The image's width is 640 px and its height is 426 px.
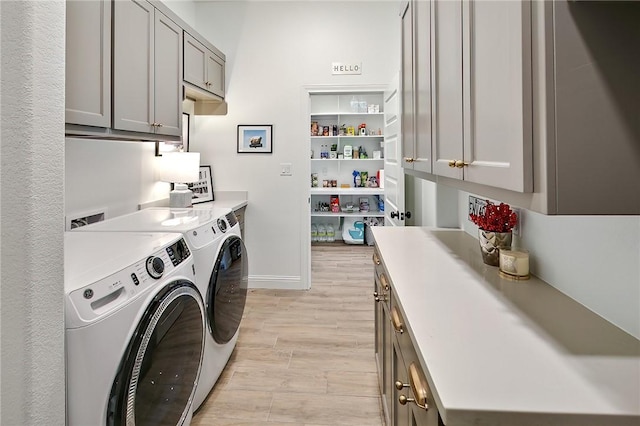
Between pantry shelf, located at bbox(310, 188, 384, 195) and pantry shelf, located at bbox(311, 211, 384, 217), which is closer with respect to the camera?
pantry shelf, located at bbox(310, 188, 384, 195)

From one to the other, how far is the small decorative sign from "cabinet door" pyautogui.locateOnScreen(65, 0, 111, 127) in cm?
218

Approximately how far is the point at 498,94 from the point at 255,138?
10.0 feet

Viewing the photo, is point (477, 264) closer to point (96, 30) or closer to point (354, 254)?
point (96, 30)

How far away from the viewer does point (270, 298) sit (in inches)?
140

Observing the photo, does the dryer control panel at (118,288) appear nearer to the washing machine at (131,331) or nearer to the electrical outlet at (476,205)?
the washing machine at (131,331)

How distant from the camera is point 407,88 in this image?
6.89ft

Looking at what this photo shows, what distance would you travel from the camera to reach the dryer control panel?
3.32ft

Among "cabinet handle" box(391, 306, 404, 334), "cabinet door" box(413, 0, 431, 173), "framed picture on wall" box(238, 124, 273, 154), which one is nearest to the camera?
"cabinet handle" box(391, 306, 404, 334)

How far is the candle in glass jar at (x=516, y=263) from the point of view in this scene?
130 cm

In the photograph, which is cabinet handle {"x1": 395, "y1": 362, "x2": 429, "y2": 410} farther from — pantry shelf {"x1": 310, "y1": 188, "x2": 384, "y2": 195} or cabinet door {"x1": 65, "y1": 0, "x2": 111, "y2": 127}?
pantry shelf {"x1": 310, "y1": 188, "x2": 384, "y2": 195}

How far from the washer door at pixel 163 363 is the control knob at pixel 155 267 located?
63 mm

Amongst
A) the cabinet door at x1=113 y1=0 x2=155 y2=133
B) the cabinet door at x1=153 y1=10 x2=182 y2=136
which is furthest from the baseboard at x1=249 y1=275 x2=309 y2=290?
the cabinet door at x1=113 y1=0 x2=155 y2=133

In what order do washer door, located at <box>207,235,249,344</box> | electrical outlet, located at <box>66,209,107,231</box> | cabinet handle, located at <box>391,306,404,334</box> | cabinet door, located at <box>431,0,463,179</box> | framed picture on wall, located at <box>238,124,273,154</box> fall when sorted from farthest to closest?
framed picture on wall, located at <box>238,124,273,154</box>, electrical outlet, located at <box>66,209,107,231</box>, washer door, located at <box>207,235,249,344</box>, cabinet door, located at <box>431,0,463,179</box>, cabinet handle, located at <box>391,306,404,334</box>

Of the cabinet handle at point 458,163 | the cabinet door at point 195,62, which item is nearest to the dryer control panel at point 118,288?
the cabinet handle at point 458,163
